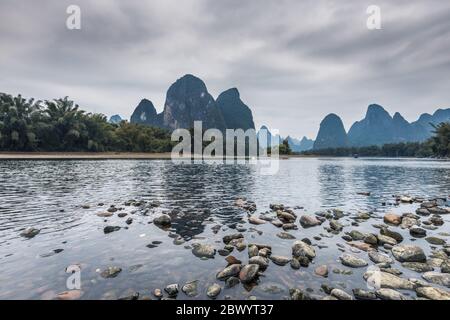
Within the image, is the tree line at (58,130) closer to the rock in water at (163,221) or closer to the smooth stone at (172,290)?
the rock in water at (163,221)

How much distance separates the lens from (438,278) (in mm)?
8070

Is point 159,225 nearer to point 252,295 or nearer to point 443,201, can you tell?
point 252,295

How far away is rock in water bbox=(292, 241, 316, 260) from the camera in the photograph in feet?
32.6

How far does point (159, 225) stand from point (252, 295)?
8.18 meters

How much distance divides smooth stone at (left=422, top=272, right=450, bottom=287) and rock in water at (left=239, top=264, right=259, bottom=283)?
5542mm

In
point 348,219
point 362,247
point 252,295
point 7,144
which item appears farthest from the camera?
point 7,144

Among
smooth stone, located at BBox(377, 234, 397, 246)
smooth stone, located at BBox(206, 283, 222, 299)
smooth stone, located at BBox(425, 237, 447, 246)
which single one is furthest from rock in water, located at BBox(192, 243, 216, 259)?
smooth stone, located at BBox(425, 237, 447, 246)

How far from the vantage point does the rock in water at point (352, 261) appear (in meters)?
9.20

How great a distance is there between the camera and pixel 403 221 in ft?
48.9

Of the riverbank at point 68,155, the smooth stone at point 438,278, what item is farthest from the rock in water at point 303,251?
the riverbank at point 68,155

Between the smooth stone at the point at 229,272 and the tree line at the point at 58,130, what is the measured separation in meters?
95.7

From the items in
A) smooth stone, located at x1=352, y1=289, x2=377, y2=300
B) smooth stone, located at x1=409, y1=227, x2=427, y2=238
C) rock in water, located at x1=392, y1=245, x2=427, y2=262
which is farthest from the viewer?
smooth stone, located at x1=409, y1=227, x2=427, y2=238

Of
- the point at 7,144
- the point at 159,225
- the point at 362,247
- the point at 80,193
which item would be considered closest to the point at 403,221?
the point at 362,247

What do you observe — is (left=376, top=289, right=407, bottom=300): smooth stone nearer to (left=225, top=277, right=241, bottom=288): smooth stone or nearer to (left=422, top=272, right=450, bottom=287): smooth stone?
(left=422, top=272, right=450, bottom=287): smooth stone
